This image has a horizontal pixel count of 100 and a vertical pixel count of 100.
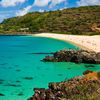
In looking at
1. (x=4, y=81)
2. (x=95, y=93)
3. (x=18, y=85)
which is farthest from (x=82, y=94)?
(x=4, y=81)

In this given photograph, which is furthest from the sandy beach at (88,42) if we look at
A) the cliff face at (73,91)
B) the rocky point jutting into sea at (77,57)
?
the cliff face at (73,91)

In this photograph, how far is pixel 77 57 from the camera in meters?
54.8

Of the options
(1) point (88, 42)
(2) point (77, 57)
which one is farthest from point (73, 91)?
(1) point (88, 42)

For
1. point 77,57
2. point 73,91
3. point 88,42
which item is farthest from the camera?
point 88,42

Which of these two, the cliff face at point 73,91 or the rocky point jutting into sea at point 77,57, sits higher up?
the cliff face at point 73,91

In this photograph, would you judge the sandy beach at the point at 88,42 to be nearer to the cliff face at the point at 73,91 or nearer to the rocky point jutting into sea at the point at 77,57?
the rocky point jutting into sea at the point at 77,57

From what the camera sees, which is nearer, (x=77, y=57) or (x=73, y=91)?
(x=73, y=91)

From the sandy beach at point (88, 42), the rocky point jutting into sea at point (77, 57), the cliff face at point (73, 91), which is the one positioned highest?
the cliff face at point (73, 91)

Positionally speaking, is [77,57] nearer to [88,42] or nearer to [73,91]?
[73,91]

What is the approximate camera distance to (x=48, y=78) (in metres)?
Answer: 40.2

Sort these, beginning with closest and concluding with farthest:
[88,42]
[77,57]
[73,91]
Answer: [73,91]
[77,57]
[88,42]

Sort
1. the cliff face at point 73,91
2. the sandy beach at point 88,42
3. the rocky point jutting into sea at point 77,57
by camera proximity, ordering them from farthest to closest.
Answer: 1. the sandy beach at point 88,42
2. the rocky point jutting into sea at point 77,57
3. the cliff face at point 73,91

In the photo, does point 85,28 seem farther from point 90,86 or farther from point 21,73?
point 90,86

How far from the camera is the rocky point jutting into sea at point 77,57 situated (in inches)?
2111
